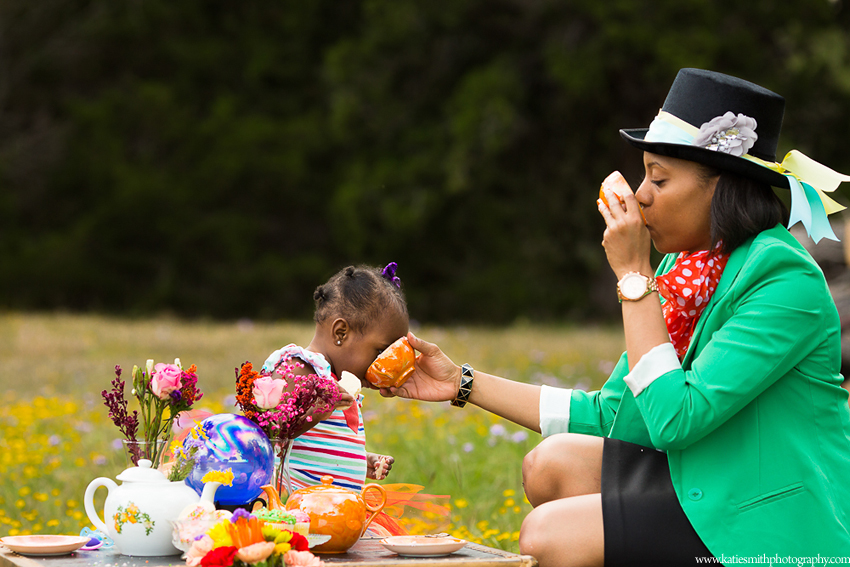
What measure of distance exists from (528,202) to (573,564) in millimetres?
14287

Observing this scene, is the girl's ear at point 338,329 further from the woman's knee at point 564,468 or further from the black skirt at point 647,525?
the black skirt at point 647,525

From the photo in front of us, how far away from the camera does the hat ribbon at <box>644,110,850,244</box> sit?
229 centimetres

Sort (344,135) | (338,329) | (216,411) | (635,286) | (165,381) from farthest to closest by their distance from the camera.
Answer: (344,135), (216,411), (338,329), (635,286), (165,381)

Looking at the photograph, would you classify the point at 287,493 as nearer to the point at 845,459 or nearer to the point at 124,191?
the point at 845,459

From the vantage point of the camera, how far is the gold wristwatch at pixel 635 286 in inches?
86.7

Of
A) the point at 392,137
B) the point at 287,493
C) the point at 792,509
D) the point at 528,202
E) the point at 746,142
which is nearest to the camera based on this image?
the point at 792,509

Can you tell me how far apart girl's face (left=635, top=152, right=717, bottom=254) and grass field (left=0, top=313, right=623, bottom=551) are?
153 cm

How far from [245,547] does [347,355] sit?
40.1 inches

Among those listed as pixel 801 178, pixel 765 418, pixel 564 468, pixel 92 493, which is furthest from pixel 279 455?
pixel 801 178

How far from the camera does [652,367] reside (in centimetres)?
212

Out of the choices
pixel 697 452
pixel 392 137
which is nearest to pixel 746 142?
pixel 697 452

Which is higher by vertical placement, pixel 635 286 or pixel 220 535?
pixel 635 286

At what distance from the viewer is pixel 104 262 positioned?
55.5ft

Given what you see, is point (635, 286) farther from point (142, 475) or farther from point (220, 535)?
point (142, 475)
